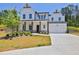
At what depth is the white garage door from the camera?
9430 mm

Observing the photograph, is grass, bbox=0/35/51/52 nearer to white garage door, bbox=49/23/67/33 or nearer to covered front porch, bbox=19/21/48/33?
covered front porch, bbox=19/21/48/33

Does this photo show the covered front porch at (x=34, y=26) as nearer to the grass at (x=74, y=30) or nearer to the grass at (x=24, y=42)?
the grass at (x=24, y=42)

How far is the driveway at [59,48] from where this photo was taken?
884 cm

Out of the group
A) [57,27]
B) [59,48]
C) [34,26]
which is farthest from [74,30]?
[34,26]

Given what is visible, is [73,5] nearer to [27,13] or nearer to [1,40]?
[27,13]

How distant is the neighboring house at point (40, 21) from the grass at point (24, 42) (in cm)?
24

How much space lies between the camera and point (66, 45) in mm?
9266

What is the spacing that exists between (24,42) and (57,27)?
41.8 inches

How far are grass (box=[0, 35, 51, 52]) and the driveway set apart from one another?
0.61 ft

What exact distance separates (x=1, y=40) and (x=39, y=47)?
1044 mm

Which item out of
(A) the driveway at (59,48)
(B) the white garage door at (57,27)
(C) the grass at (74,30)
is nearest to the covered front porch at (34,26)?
(B) the white garage door at (57,27)

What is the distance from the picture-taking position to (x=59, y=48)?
914cm
